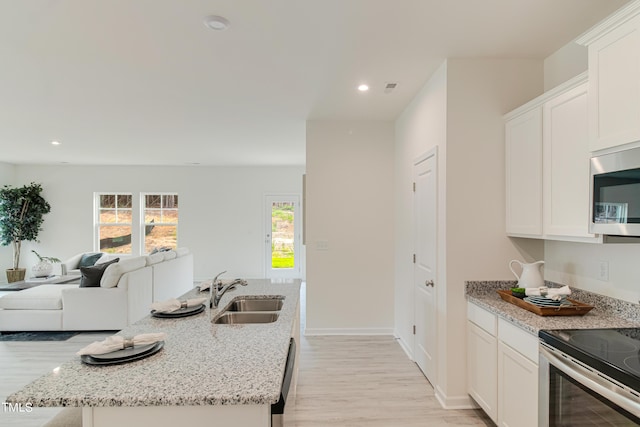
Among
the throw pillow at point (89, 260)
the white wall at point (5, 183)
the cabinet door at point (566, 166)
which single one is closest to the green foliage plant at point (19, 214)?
the white wall at point (5, 183)

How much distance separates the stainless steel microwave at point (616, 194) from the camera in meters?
1.52

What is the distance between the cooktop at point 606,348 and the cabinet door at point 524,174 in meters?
0.72

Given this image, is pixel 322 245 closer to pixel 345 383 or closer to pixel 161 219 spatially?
pixel 345 383

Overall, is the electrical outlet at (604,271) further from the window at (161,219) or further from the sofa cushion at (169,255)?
the window at (161,219)

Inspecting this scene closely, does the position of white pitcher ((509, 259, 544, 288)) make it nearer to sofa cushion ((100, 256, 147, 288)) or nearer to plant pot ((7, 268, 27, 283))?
sofa cushion ((100, 256, 147, 288))

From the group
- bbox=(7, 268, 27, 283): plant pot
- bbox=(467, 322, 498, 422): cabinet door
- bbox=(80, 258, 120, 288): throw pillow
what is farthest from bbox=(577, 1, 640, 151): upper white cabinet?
bbox=(7, 268, 27, 283): plant pot

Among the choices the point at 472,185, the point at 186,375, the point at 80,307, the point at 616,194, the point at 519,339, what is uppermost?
the point at 472,185

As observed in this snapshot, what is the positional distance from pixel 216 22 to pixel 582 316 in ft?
9.46

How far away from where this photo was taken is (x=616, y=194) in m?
1.60

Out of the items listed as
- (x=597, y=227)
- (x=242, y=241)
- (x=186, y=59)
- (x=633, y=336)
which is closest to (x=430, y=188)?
(x=597, y=227)

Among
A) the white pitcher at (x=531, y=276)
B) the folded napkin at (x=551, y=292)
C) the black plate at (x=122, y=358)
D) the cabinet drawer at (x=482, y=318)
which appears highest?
the white pitcher at (x=531, y=276)

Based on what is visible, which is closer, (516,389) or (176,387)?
(176,387)

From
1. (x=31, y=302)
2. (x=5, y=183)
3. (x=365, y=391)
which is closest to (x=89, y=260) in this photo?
(x=31, y=302)

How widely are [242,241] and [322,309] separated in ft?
13.5
